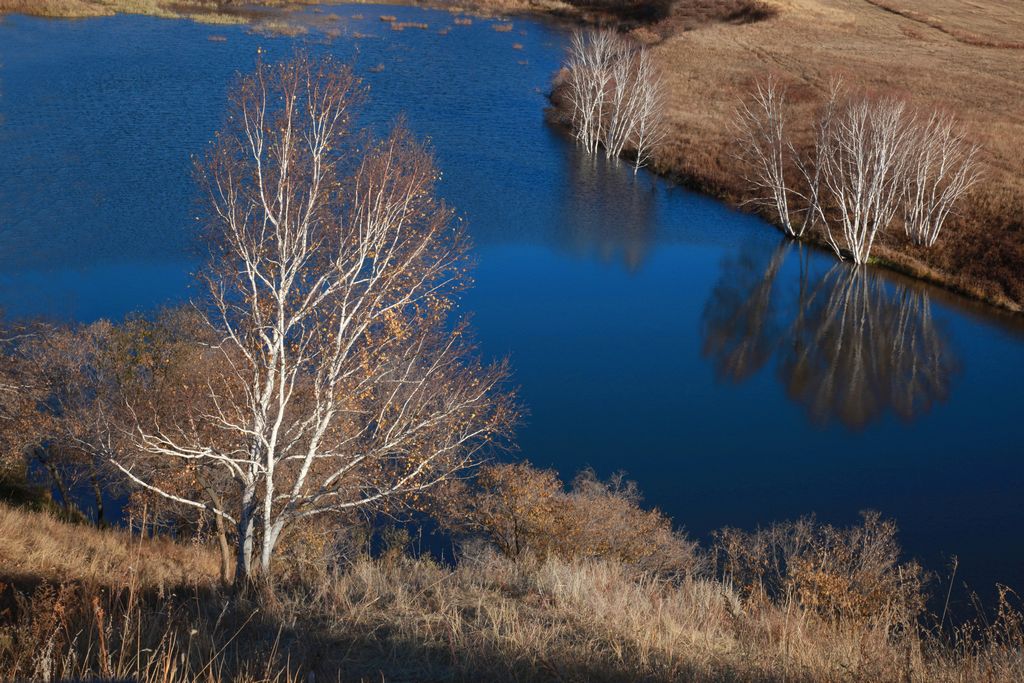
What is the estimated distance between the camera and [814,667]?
6484 mm

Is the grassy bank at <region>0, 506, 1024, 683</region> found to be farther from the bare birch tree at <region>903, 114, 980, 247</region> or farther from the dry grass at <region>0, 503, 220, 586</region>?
the bare birch tree at <region>903, 114, 980, 247</region>

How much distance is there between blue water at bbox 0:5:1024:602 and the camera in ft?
73.7

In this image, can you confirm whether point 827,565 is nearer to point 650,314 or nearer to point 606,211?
point 650,314

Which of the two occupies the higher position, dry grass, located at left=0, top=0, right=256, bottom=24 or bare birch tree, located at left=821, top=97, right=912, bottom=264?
dry grass, located at left=0, top=0, right=256, bottom=24

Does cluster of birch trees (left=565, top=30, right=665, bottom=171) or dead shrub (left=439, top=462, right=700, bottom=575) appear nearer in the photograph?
dead shrub (left=439, top=462, right=700, bottom=575)

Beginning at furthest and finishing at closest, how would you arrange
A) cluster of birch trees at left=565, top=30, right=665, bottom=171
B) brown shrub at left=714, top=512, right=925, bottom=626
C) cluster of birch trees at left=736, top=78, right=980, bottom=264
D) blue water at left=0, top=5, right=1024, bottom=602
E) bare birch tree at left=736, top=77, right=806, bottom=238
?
cluster of birch trees at left=565, top=30, right=665, bottom=171 → bare birch tree at left=736, top=77, right=806, bottom=238 → cluster of birch trees at left=736, top=78, right=980, bottom=264 → blue water at left=0, top=5, right=1024, bottom=602 → brown shrub at left=714, top=512, right=925, bottom=626

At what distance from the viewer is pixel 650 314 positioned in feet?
100

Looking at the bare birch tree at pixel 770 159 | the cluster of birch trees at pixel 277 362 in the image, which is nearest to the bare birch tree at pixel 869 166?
the bare birch tree at pixel 770 159

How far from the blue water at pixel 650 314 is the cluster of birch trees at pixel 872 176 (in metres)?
2.18

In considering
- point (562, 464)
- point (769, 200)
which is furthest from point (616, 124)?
point (562, 464)

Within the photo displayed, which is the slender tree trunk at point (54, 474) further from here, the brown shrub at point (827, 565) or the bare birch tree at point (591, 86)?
the bare birch tree at point (591, 86)

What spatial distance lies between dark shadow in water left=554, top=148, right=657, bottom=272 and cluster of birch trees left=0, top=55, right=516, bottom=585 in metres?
14.9

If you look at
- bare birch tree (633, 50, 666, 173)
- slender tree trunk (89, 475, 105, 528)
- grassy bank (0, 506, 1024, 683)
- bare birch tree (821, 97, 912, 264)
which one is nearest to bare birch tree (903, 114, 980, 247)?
bare birch tree (821, 97, 912, 264)

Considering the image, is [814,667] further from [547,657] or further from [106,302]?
[106,302]
